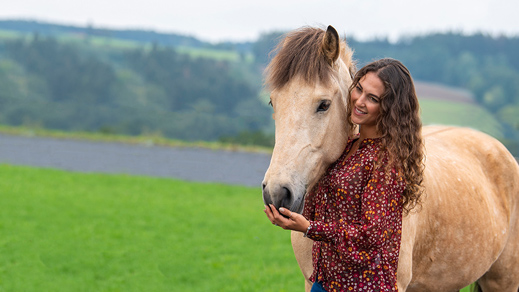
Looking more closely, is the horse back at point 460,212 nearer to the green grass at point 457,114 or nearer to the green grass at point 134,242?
the green grass at point 134,242

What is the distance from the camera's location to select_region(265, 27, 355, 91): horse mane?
246cm

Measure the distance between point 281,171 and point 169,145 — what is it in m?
26.6

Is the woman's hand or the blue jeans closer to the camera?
the woman's hand

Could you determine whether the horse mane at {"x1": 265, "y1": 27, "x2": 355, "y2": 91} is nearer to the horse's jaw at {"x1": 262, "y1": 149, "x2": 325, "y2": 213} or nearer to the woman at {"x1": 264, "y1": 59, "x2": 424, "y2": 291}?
the woman at {"x1": 264, "y1": 59, "x2": 424, "y2": 291}

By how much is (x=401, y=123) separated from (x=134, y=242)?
23.5 feet

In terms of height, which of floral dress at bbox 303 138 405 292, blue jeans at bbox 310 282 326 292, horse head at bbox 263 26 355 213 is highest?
horse head at bbox 263 26 355 213

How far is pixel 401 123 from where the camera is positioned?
232cm

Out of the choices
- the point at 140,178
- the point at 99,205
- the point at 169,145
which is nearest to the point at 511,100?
the point at 169,145

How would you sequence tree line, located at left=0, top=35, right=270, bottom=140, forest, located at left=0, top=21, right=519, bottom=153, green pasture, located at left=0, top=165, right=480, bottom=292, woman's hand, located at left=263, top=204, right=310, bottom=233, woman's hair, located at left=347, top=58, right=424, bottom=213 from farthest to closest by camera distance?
1. tree line, located at left=0, top=35, right=270, bottom=140
2. forest, located at left=0, top=21, right=519, bottom=153
3. green pasture, located at left=0, top=165, right=480, bottom=292
4. woman's hair, located at left=347, top=58, right=424, bottom=213
5. woman's hand, located at left=263, top=204, right=310, bottom=233

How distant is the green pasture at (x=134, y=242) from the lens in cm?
656

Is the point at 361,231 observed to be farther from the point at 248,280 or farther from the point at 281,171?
the point at 248,280

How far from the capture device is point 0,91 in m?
40.9

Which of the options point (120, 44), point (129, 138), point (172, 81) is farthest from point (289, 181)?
point (120, 44)

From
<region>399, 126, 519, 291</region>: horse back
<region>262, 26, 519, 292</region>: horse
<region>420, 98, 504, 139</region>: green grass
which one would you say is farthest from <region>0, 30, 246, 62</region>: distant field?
<region>262, 26, 519, 292</region>: horse
